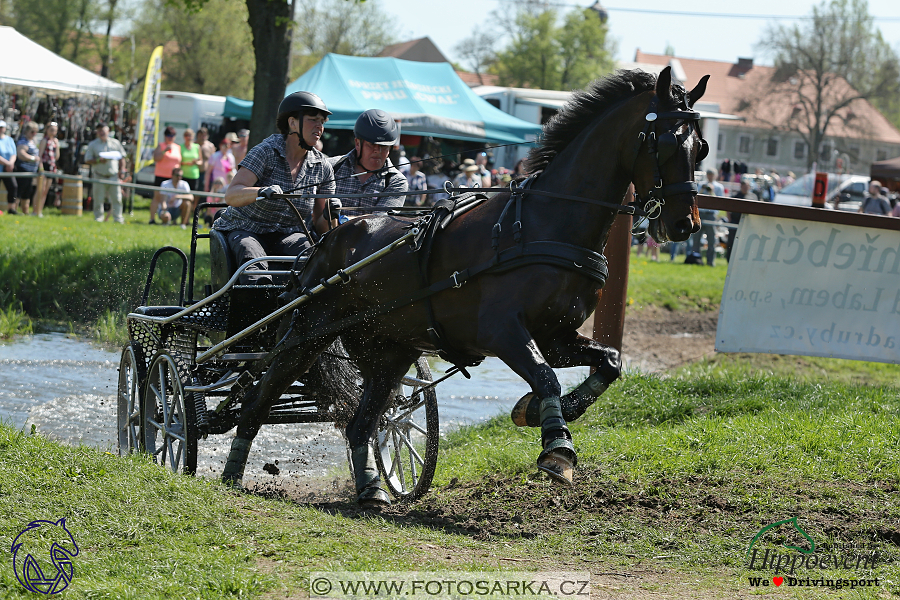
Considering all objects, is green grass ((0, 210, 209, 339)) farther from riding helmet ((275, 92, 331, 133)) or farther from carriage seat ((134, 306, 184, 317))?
riding helmet ((275, 92, 331, 133))

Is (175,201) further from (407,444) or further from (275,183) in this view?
(407,444)

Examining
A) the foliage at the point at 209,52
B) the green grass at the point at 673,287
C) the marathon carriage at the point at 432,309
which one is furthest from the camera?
the foliage at the point at 209,52

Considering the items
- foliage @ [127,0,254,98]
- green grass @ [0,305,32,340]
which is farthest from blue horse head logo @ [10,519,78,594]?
foliage @ [127,0,254,98]

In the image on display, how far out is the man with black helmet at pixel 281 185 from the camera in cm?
576

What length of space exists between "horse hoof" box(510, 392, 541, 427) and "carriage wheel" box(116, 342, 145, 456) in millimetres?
2917

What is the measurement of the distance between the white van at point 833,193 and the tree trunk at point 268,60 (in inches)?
803

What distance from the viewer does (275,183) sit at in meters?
5.93

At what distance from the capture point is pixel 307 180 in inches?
239

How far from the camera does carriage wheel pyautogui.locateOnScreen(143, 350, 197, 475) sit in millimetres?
5590

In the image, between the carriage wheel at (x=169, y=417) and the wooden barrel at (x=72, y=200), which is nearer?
the carriage wheel at (x=169, y=417)

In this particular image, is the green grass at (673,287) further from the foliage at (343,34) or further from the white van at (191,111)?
the foliage at (343,34)

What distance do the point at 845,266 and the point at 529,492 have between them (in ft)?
13.2

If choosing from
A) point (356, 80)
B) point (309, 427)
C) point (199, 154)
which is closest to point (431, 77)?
point (356, 80)

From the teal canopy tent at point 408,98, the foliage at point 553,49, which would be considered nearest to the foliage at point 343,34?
the foliage at point 553,49
